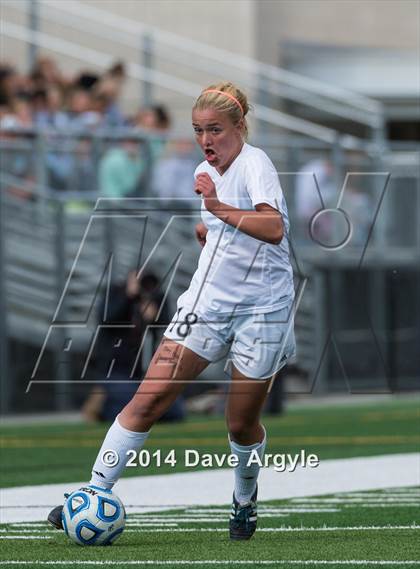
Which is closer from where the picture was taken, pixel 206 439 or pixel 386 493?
pixel 386 493

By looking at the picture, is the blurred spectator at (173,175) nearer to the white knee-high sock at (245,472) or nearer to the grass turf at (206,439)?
the grass turf at (206,439)

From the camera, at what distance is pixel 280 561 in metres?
7.20

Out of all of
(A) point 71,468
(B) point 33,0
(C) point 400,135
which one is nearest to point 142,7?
(B) point 33,0

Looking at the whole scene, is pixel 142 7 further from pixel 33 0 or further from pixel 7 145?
pixel 7 145

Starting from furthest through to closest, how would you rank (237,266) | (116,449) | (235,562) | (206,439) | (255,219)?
(206,439)
(237,266)
(116,449)
(255,219)
(235,562)

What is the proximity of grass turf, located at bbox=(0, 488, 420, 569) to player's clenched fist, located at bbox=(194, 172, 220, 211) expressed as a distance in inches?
59.5

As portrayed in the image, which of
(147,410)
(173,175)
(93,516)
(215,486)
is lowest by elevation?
(173,175)

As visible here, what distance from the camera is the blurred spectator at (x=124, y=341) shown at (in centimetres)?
1692

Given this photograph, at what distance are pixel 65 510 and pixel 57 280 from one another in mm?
11698

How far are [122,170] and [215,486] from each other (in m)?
8.40

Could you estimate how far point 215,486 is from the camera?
435 inches

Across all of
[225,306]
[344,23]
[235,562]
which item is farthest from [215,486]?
[344,23]

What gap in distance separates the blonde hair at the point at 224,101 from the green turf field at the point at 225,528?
6.35ft

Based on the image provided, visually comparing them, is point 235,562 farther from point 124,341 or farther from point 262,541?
point 124,341
